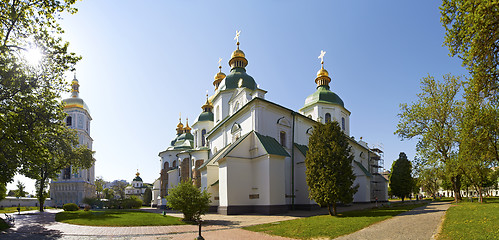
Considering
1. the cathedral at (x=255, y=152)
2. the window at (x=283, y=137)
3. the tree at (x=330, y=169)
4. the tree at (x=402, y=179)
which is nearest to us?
the tree at (x=330, y=169)

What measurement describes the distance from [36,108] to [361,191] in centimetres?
2937

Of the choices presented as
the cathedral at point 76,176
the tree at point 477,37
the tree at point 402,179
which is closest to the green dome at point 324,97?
the tree at point 402,179

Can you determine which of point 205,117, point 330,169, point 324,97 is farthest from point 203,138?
point 330,169

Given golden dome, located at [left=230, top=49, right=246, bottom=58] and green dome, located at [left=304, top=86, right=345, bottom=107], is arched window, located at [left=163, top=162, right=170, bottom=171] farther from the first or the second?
green dome, located at [left=304, top=86, right=345, bottom=107]

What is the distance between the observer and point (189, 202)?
17.0 m

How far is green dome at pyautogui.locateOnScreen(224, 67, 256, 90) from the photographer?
31.2m

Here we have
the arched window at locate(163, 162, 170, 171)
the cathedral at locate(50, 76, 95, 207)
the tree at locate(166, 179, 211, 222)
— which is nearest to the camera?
the tree at locate(166, 179, 211, 222)

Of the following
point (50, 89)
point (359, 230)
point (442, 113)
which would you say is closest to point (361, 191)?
point (442, 113)

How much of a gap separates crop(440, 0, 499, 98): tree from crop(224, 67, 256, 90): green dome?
2317 centimetres

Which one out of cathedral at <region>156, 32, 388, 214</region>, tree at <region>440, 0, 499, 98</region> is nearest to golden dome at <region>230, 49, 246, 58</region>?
cathedral at <region>156, 32, 388, 214</region>

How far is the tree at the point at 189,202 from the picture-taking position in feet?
55.5

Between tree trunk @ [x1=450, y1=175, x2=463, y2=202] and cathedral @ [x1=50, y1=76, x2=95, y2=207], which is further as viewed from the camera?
cathedral @ [x1=50, y1=76, x2=95, y2=207]

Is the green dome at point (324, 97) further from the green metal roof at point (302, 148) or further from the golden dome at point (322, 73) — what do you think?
the green metal roof at point (302, 148)

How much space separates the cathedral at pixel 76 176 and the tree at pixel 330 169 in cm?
4283
